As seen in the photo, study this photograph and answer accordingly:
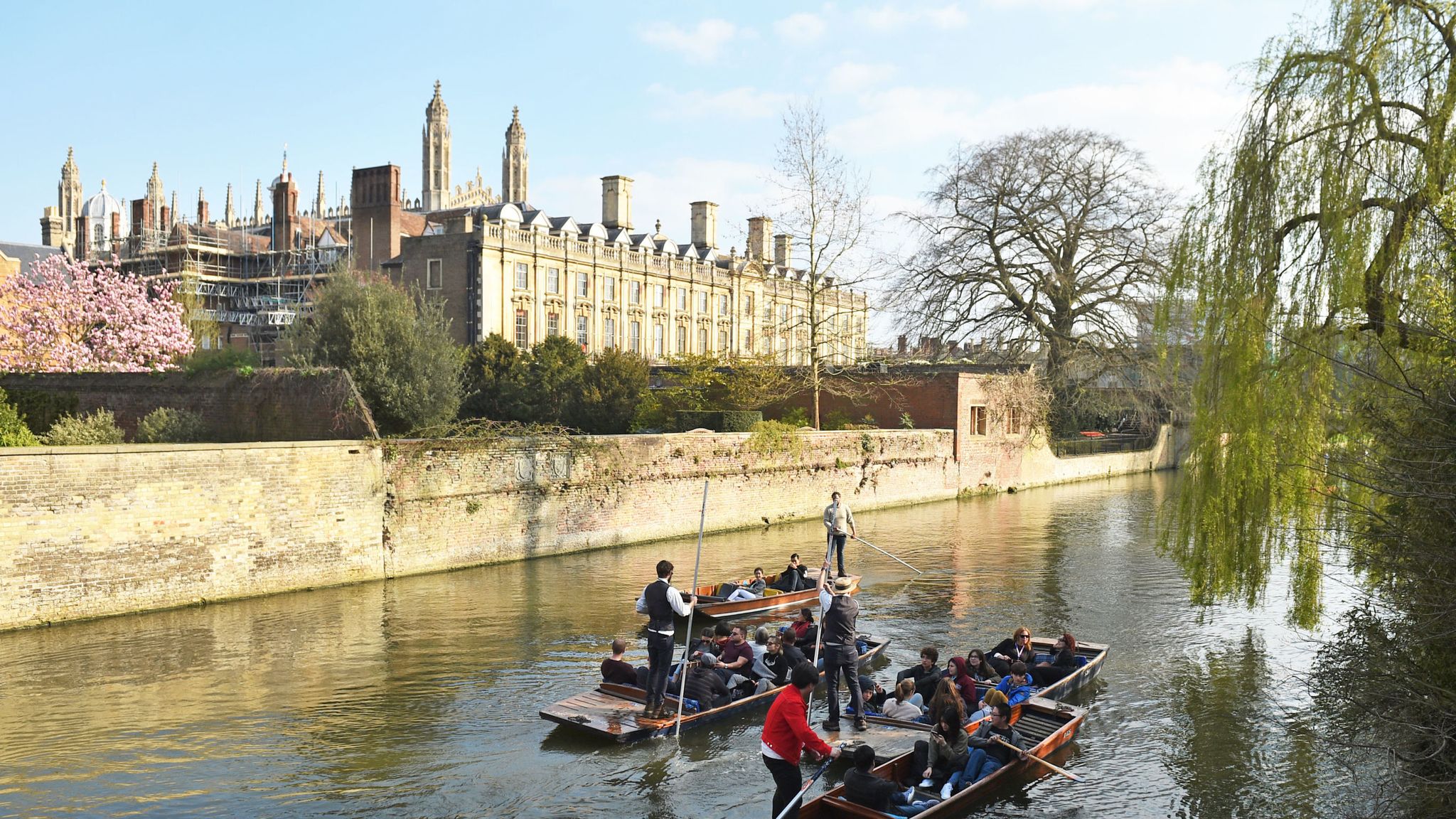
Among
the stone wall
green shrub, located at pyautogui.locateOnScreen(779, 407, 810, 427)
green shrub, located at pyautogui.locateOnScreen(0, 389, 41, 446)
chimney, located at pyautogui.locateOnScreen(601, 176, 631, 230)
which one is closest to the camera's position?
the stone wall

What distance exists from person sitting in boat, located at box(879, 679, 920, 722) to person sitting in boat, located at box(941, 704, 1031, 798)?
967 millimetres

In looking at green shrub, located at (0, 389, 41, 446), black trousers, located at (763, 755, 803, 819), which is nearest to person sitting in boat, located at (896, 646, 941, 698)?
black trousers, located at (763, 755, 803, 819)

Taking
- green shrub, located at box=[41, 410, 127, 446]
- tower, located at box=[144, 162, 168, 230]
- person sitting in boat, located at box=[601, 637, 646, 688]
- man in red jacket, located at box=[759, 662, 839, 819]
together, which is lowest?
person sitting in boat, located at box=[601, 637, 646, 688]

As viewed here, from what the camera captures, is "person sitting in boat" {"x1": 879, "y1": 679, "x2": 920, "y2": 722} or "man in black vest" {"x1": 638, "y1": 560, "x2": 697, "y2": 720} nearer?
"man in black vest" {"x1": 638, "y1": 560, "x2": 697, "y2": 720}

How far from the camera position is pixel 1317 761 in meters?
9.91

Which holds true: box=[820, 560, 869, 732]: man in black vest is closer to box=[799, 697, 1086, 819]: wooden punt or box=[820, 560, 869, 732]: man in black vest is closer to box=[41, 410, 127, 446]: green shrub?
box=[799, 697, 1086, 819]: wooden punt

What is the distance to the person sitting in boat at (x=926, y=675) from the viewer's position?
35.5 ft

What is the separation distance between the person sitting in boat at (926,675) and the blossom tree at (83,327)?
26.8 metres

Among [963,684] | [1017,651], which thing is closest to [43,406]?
[1017,651]

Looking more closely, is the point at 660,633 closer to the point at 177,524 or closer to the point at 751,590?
the point at 751,590

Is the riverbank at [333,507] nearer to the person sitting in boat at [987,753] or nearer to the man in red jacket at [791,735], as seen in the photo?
the man in red jacket at [791,735]

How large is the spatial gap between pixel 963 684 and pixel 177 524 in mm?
11545

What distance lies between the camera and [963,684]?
34.6ft

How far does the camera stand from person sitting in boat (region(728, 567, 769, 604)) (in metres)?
15.9
